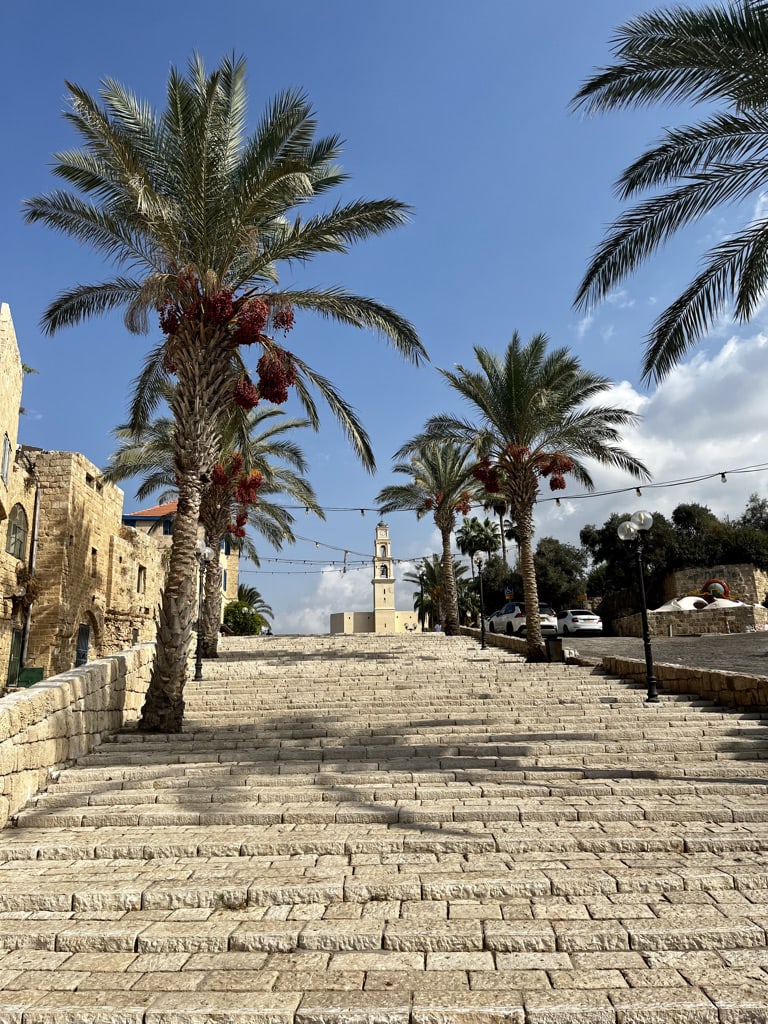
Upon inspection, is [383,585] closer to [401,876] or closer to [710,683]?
[710,683]

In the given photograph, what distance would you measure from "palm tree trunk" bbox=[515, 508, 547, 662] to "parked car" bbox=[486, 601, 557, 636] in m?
8.96

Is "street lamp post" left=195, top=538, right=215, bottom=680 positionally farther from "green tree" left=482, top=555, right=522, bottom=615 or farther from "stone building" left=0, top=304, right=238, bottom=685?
"green tree" left=482, top=555, right=522, bottom=615

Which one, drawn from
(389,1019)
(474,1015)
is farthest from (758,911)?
(389,1019)

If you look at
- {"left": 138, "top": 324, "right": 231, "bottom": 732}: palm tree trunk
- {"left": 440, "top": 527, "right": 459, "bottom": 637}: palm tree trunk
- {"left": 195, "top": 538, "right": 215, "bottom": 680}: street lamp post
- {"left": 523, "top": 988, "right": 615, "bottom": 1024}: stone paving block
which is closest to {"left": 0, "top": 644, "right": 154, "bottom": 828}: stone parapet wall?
{"left": 138, "top": 324, "right": 231, "bottom": 732}: palm tree trunk

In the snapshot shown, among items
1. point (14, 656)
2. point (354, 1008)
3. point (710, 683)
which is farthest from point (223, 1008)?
point (14, 656)

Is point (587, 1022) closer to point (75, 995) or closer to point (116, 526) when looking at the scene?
point (75, 995)

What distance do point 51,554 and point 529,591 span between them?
13.5m

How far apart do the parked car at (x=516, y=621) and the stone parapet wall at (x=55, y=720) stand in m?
18.8

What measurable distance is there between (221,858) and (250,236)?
8.34m

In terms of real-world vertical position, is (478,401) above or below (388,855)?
above

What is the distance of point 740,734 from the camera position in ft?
29.1

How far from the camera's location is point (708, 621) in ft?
86.6

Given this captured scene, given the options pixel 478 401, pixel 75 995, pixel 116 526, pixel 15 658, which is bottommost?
pixel 75 995

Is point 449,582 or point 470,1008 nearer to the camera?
point 470,1008
